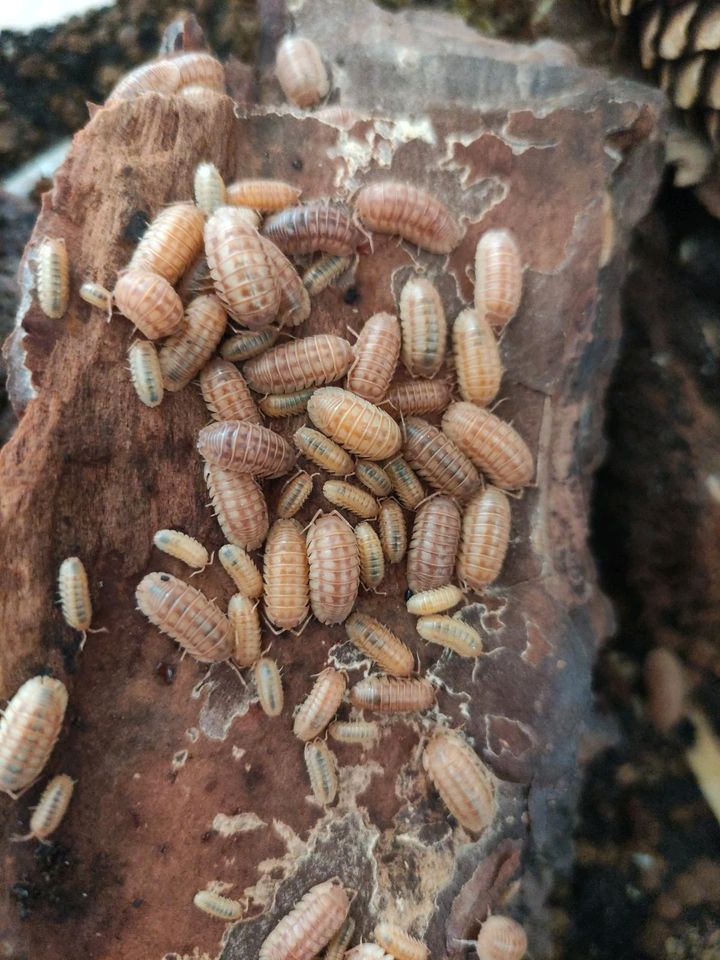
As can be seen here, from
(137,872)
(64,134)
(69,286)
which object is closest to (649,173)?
(69,286)

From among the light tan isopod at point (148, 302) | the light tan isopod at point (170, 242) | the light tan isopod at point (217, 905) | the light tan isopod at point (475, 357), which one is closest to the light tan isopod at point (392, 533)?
the light tan isopod at point (475, 357)

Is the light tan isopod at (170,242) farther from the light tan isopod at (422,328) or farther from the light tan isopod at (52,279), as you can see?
the light tan isopod at (422,328)

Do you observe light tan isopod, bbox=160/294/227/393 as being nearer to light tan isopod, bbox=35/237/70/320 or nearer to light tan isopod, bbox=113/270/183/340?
light tan isopod, bbox=113/270/183/340

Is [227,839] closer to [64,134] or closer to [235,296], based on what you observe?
[235,296]

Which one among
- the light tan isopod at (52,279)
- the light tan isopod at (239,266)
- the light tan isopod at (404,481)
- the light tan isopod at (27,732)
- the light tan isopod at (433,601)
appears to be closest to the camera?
the light tan isopod at (27,732)

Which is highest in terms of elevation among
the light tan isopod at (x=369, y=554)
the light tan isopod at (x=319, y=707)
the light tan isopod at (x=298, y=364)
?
the light tan isopod at (x=298, y=364)

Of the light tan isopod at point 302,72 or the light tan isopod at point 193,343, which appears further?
the light tan isopod at point 302,72

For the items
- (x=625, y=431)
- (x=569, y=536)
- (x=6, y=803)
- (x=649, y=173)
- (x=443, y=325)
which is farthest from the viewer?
(x=625, y=431)
